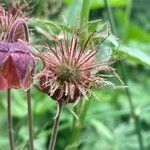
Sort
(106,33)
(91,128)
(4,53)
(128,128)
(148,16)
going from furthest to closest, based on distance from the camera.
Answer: (148,16)
(91,128)
(128,128)
(106,33)
(4,53)

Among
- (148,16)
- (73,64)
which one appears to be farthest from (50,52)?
(148,16)

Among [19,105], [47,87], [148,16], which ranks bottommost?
[148,16]

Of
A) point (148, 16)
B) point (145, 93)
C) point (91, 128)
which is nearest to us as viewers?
point (91, 128)

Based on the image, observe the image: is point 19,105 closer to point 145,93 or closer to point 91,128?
point 91,128
